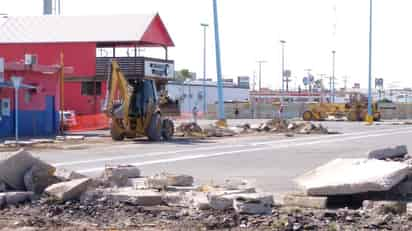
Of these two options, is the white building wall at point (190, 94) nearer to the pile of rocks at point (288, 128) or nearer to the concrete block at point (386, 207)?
the pile of rocks at point (288, 128)

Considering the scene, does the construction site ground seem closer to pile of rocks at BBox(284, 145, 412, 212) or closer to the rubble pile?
the rubble pile

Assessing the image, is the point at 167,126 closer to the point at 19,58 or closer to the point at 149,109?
the point at 149,109

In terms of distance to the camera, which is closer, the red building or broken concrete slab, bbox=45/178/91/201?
broken concrete slab, bbox=45/178/91/201

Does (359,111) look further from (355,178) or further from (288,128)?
(355,178)

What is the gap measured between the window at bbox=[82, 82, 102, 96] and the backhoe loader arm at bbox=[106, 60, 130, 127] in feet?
76.0

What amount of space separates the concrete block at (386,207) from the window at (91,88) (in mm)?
50113

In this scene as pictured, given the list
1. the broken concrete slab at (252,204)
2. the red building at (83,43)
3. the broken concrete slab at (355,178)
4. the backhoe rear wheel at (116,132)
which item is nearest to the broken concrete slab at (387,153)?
the broken concrete slab at (355,178)

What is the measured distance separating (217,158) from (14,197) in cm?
1421

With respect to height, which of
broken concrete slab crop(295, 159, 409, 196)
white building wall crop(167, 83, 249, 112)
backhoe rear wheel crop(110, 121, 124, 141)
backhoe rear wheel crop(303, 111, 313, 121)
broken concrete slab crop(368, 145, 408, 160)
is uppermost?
white building wall crop(167, 83, 249, 112)

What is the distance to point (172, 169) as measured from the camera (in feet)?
76.7

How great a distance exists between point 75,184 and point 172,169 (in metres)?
9.00

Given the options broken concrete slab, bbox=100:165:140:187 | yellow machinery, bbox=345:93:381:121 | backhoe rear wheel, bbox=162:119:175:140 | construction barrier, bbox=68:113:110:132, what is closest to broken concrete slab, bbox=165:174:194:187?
broken concrete slab, bbox=100:165:140:187

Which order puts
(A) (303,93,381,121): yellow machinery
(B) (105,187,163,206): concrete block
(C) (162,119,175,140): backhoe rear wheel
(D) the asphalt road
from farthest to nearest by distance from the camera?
(A) (303,93,381,121): yellow machinery
(C) (162,119,175,140): backhoe rear wheel
(D) the asphalt road
(B) (105,187,163,206): concrete block

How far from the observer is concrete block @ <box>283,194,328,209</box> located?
1355 centimetres
